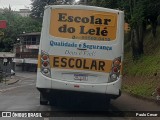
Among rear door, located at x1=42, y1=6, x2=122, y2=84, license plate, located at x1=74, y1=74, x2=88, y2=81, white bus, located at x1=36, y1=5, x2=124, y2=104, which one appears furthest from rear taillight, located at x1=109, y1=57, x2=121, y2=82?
license plate, located at x1=74, y1=74, x2=88, y2=81

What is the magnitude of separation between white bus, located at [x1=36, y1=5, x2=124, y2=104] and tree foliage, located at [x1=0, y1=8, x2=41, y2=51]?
76.4 meters

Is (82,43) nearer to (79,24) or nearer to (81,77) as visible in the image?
(79,24)

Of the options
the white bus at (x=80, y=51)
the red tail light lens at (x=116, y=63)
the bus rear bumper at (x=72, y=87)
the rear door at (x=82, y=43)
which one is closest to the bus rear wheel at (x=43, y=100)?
the white bus at (x=80, y=51)

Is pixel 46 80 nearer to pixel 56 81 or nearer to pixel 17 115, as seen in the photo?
pixel 56 81

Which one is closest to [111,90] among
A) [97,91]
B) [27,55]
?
[97,91]

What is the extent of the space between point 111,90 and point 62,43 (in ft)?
6.82

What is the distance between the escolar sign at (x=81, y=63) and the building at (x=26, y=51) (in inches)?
2589

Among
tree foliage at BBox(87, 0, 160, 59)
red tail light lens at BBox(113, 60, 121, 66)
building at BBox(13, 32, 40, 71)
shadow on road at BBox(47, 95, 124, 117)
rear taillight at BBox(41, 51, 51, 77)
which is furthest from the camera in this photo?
building at BBox(13, 32, 40, 71)

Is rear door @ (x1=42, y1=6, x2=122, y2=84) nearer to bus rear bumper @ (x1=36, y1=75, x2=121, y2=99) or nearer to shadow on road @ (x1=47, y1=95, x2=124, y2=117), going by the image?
bus rear bumper @ (x1=36, y1=75, x2=121, y2=99)

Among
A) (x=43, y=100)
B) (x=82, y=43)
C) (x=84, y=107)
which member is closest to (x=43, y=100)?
(x=43, y=100)

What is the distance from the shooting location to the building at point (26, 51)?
8031cm

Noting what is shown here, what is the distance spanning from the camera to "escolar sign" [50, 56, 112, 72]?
13.1 m

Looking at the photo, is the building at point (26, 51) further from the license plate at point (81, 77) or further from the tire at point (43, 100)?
the license plate at point (81, 77)

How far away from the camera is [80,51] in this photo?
43.3 feet
